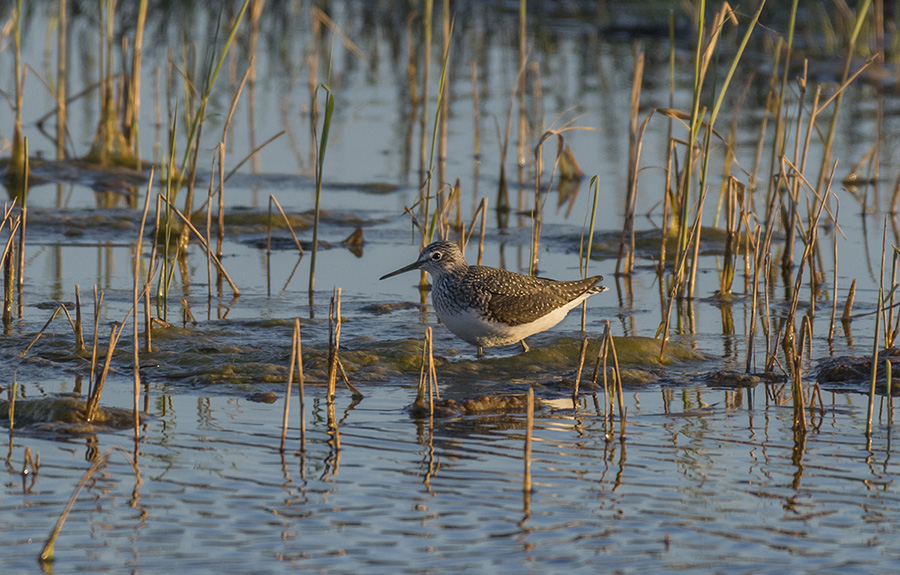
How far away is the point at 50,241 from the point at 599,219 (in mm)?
5040

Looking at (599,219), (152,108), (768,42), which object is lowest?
(599,219)

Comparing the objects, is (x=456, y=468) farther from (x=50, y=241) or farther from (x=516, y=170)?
(x=516, y=170)

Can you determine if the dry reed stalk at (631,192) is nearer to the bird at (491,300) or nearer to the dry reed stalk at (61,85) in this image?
the bird at (491,300)

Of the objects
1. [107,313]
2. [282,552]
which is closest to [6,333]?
[107,313]

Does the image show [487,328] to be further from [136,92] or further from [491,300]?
[136,92]

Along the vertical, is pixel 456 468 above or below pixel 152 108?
below

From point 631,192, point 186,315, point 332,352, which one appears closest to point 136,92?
point 186,315

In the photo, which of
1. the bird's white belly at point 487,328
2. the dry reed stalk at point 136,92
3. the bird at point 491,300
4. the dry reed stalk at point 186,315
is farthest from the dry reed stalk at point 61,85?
the bird's white belly at point 487,328

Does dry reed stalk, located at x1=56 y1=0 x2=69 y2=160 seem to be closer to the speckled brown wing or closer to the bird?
the bird

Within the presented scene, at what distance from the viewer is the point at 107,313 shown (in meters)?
8.25

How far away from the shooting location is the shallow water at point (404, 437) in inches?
179

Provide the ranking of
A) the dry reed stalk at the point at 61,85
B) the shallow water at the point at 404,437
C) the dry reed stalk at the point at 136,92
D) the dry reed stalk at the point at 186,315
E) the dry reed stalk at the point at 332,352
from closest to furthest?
the shallow water at the point at 404,437 → the dry reed stalk at the point at 332,352 → the dry reed stalk at the point at 186,315 → the dry reed stalk at the point at 136,92 → the dry reed stalk at the point at 61,85

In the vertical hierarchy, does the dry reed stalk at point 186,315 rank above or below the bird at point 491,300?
below

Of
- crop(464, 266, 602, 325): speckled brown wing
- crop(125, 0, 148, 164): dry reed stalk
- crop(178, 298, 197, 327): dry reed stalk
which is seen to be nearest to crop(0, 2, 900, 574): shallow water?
crop(178, 298, 197, 327): dry reed stalk
